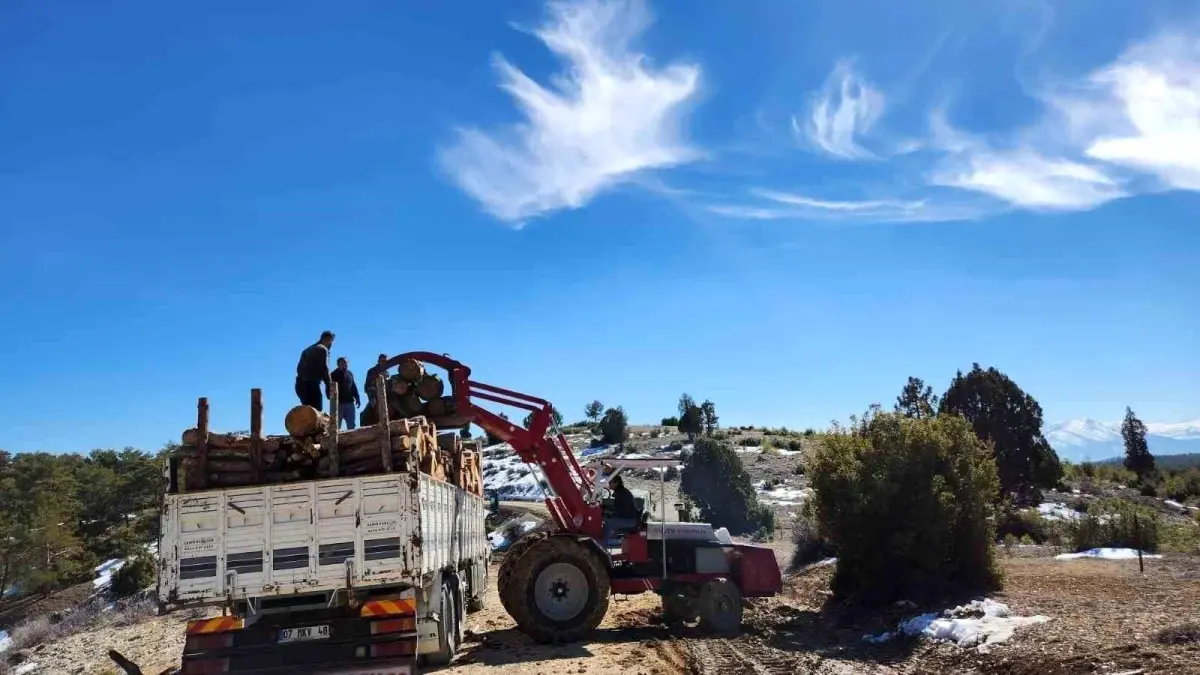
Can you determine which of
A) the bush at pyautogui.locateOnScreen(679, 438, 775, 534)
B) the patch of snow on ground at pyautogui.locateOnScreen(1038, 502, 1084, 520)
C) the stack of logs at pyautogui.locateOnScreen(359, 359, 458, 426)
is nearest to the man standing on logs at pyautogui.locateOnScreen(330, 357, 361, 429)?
the stack of logs at pyautogui.locateOnScreen(359, 359, 458, 426)

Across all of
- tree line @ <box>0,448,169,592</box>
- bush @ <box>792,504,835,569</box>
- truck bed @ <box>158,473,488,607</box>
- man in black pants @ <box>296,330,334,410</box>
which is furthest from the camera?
tree line @ <box>0,448,169,592</box>

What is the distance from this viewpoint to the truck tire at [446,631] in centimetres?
1084

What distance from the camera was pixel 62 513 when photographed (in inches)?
1785

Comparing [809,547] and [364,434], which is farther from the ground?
[364,434]

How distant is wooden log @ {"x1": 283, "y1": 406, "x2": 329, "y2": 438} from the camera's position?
9.66 m

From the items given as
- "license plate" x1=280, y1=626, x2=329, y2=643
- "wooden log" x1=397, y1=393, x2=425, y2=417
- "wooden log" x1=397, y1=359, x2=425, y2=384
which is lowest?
"license plate" x1=280, y1=626, x2=329, y2=643

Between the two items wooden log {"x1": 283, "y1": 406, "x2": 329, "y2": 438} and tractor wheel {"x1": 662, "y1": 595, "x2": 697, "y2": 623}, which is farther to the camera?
tractor wheel {"x1": 662, "y1": 595, "x2": 697, "y2": 623}

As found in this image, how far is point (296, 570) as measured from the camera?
29.3 ft

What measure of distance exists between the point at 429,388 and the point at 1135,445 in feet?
160

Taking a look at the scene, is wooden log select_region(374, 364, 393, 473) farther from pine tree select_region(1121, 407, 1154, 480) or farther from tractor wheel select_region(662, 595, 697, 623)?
pine tree select_region(1121, 407, 1154, 480)

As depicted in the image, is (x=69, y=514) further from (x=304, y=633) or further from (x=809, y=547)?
(x=304, y=633)

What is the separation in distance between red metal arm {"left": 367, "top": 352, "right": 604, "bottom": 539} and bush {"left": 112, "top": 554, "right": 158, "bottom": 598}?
26.7 meters

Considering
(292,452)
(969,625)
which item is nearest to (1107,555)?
(969,625)

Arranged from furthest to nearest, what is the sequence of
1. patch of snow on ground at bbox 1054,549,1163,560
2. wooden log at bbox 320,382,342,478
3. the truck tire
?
patch of snow on ground at bbox 1054,549,1163,560 < the truck tire < wooden log at bbox 320,382,342,478
